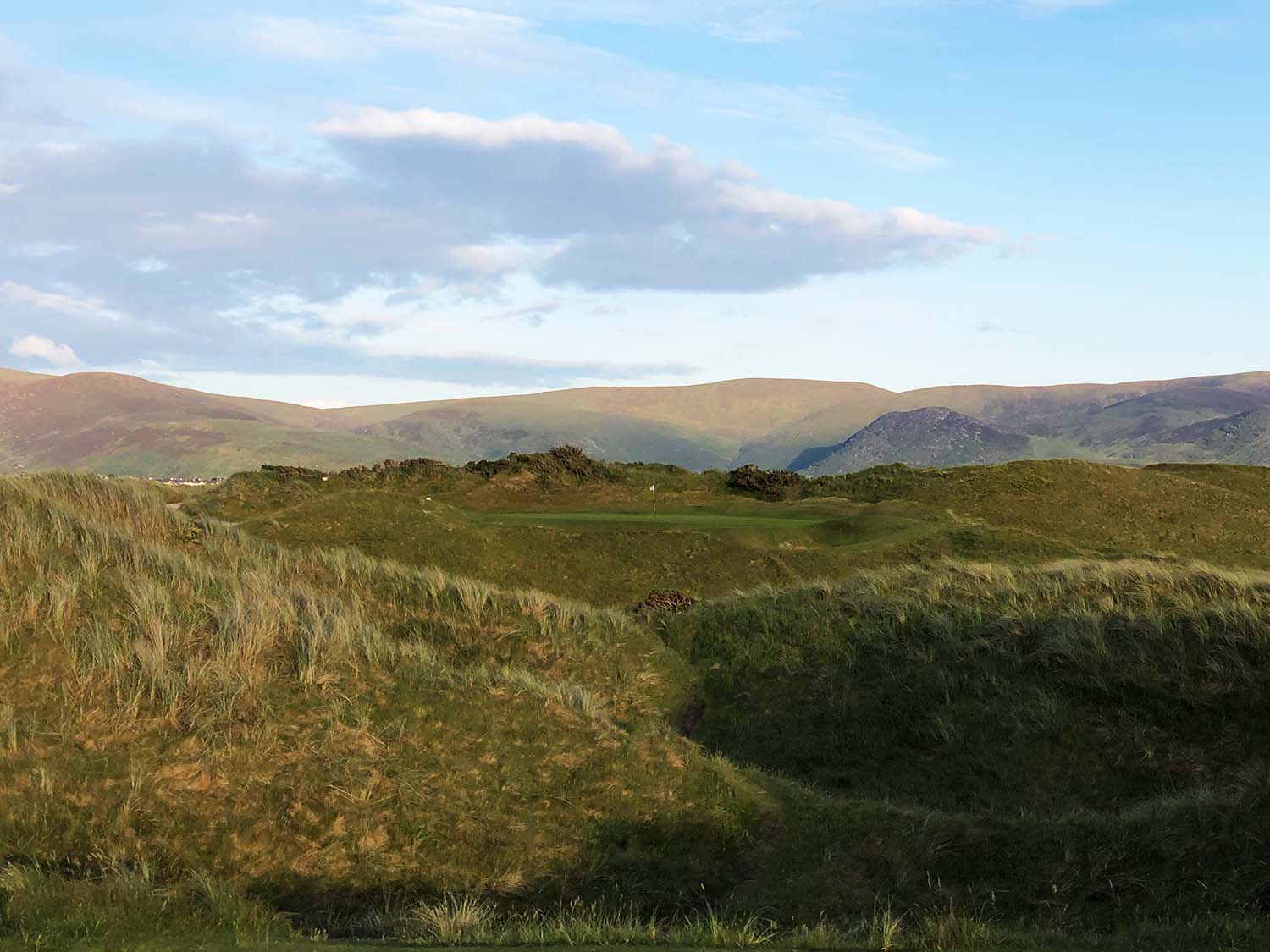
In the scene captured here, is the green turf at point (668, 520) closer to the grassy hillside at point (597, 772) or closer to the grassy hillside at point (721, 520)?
the grassy hillside at point (721, 520)

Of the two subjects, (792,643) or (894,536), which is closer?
(792,643)

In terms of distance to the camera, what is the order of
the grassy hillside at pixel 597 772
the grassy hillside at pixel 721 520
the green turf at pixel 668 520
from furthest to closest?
the green turf at pixel 668 520 < the grassy hillside at pixel 721 520 < the grassy hillside at pixel 597 772

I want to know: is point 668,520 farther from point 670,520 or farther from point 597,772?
point 597,772

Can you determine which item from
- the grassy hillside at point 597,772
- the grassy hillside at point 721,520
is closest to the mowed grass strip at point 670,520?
the grassy hillside at point 721,520

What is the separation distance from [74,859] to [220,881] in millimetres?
1588

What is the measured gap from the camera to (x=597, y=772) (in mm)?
10891

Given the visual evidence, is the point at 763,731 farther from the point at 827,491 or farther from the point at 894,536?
the point at 827,491

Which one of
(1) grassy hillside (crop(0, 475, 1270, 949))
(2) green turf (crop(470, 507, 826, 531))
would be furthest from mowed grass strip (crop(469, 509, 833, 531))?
(1) grassy hillside (crop(0, 475, 1270, 949))

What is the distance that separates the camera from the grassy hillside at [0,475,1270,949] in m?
7.86

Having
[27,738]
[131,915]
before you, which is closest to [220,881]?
[131,915]

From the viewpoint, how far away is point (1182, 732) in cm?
1259

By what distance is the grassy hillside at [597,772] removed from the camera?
7.86m

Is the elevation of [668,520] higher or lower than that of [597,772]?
higher

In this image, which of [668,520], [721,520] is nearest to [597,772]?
[668,520]
